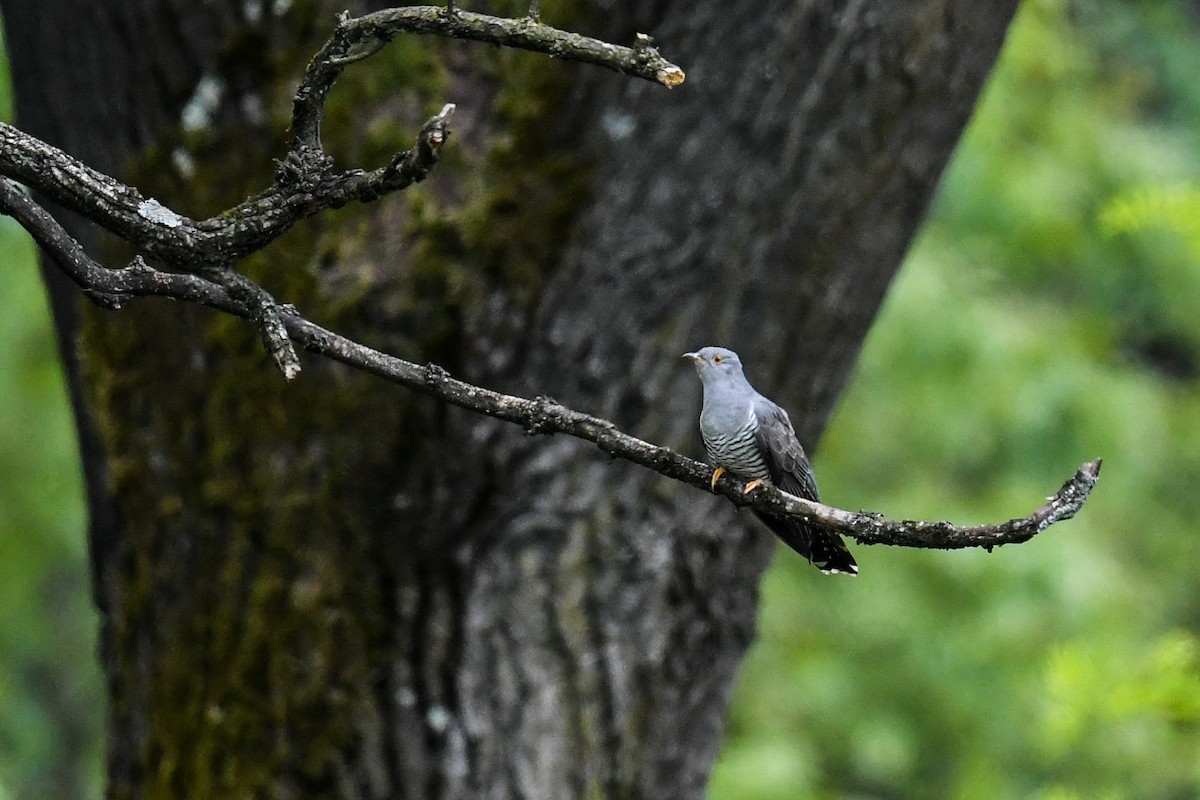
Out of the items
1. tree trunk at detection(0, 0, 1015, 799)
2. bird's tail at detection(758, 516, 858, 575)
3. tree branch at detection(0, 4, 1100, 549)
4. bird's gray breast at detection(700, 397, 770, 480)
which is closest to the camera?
tree branch at detection(0, 4, 1100, 549)

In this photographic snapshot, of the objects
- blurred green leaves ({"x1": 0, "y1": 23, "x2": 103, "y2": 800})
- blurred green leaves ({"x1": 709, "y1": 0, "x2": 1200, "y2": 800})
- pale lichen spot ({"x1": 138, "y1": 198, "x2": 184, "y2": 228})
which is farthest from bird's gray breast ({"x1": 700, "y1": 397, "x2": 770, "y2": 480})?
blurred green leaves ({"x1": 709, "y1": 0, "x2": 1200, "y2": 800})

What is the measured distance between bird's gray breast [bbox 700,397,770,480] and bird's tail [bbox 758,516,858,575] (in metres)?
0.26

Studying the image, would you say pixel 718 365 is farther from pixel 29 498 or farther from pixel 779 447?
pixel 29 498

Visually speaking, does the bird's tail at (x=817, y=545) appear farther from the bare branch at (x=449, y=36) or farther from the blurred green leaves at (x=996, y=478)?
the blurred green leaves at (x=996, y=478)

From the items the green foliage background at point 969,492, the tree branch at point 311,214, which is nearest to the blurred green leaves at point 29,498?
the green foliage background at point 969,492

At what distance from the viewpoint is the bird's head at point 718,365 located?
98.3 inches

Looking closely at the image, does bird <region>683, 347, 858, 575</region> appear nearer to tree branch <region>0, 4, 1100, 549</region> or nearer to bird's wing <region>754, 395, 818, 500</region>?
bird's wing <region>754, 395, 818, 500</region>

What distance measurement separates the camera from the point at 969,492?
7906 millimetres

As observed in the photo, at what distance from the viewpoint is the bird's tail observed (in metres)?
2.11

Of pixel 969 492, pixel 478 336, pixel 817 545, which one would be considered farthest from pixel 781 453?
pixel 969 492

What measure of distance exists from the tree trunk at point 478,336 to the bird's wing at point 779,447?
0.39 meters

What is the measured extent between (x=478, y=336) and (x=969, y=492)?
5766mm


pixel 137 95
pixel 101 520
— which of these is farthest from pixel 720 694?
pixel 137 95

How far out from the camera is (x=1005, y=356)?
6.59 m
